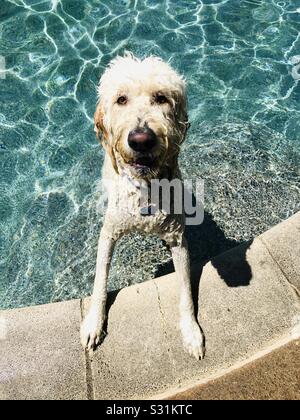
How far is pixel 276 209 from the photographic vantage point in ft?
21.2

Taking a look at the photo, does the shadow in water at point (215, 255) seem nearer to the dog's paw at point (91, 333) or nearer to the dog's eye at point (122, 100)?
the dog's paw at point (91, 333)

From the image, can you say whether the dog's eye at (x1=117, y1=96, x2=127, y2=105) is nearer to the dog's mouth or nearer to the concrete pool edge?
the dog's mouth

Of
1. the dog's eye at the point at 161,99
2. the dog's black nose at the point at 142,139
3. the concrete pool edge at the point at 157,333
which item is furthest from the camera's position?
the concrete pool edge at the point at 157,333

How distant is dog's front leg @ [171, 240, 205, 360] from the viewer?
4109 mm

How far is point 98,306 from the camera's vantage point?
4.36 metres

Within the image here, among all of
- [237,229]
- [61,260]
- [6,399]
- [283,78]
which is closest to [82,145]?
[61,260]

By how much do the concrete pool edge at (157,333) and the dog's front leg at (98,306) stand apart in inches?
4.1

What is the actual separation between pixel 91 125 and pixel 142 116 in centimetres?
440

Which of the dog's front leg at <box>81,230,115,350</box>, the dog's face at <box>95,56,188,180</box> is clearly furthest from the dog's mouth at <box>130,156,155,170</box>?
the dog's front leg at <box>81,230,115,350</box>

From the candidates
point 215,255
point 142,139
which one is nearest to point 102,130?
point 142,139

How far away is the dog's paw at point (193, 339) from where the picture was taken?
4090 mm

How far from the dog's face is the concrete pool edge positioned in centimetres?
147

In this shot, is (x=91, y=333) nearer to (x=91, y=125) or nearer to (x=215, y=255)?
(x=215, y=255)

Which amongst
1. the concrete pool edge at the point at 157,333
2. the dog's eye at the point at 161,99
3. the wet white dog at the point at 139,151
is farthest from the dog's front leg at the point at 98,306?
the dog's eye at the point at 161,99
